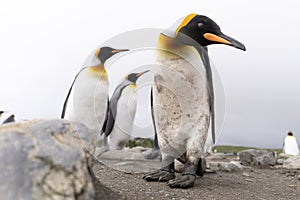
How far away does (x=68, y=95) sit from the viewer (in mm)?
5793

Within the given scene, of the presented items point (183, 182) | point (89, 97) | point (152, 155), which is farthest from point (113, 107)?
point (183, 182)

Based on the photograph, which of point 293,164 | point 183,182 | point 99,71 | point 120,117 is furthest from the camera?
point 120,117

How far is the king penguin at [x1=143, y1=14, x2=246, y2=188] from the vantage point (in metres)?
3.25

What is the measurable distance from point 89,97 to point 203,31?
268 centimetres

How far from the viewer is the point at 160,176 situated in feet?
10.8

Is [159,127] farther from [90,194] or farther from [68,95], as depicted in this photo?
Answer: [68,95]

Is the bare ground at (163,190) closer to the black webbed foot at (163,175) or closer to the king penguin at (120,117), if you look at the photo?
the black webbed foot at (163,175)

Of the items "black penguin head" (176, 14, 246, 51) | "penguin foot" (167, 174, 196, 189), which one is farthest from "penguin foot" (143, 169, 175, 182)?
"black penguin head" (176, 14, 246, 51)

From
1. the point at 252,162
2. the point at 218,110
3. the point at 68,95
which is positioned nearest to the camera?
the point at 218,110

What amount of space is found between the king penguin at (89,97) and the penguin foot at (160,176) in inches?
77.2

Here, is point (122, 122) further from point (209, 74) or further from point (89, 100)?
point (209, 74)

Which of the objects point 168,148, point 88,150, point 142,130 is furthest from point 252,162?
point 88,150

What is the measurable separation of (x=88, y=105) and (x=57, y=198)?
3.84 metres

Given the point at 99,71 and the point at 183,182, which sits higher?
the point at 99,71
